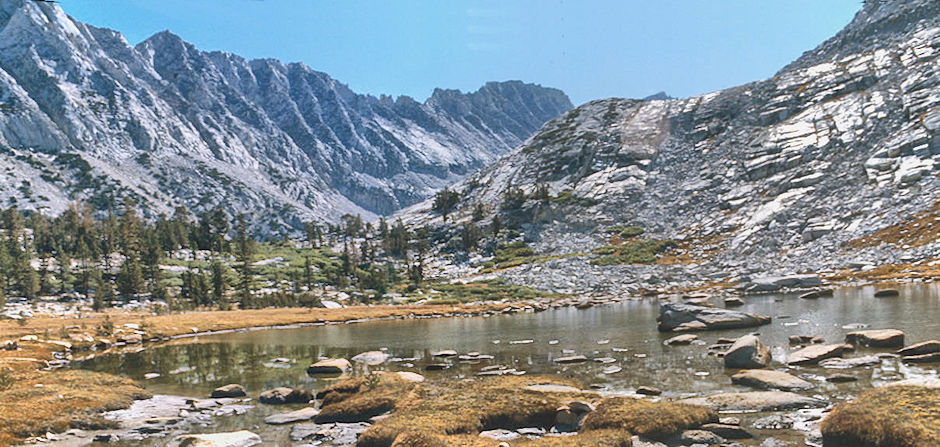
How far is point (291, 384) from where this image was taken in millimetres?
27906

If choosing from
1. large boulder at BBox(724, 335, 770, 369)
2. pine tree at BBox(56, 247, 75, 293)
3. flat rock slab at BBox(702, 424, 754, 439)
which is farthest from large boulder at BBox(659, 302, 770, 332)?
pine tree at BBox(56, 247, 75, 293)

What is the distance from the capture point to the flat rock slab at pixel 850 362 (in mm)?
22438

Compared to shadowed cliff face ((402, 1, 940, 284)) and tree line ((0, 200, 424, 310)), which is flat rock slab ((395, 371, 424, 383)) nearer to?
tree line ((0, 200, 424, 310))

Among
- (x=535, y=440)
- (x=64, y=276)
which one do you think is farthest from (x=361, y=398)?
(x=64, y=276)

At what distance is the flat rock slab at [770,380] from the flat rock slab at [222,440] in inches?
713

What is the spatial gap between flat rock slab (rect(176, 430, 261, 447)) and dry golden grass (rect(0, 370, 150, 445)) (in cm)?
548

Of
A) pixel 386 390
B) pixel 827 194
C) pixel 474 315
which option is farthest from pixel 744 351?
pixel 827 194

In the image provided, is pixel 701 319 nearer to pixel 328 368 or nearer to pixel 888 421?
pixel 328 368

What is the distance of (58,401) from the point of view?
2141 cm

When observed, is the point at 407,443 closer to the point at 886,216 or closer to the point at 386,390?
the point at 386,390

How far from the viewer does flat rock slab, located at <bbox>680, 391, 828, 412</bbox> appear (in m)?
17.0

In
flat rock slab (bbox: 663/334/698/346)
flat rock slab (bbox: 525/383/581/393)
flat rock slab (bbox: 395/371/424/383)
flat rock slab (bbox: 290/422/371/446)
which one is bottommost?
flat rock slab (bbox: 663/334/698/346)

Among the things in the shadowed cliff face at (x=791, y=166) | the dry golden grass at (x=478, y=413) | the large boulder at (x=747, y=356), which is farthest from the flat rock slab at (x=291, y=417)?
the shadowed cliff face at (x=791, y=166)

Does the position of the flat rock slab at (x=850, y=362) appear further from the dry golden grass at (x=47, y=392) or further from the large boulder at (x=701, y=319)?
the dry golden grass at (x=47, y=392)
